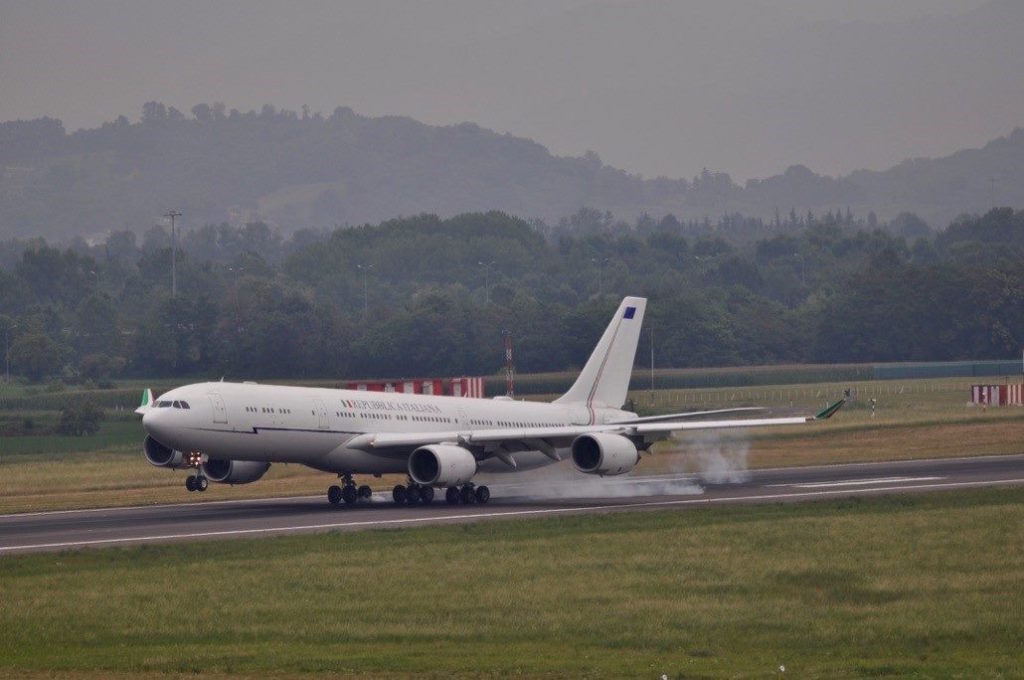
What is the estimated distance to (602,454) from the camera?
51.8 m

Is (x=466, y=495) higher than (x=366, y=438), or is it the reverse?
(x=366, y=438)

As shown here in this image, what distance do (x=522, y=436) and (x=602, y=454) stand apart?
2.66m

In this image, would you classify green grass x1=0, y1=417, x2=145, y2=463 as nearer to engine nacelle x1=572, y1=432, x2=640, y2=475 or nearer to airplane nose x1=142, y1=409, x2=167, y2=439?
airplane nose x1=142, y1=409, x2=167, y2=439

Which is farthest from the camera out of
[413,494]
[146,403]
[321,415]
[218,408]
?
[146,403]

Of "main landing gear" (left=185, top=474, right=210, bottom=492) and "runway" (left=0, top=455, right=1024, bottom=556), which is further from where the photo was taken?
"main landing gear" (left=185, top=474, right=210, bottom=492)

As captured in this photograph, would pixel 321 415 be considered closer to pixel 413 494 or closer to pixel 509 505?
pixel 413 494

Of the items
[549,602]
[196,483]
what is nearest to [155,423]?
[196,483]

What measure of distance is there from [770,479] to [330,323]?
48385 mm

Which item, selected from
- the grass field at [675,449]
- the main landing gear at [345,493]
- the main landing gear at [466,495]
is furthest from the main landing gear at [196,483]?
the grass field at [675,449]

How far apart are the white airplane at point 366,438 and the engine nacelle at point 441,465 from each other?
0.14 ft

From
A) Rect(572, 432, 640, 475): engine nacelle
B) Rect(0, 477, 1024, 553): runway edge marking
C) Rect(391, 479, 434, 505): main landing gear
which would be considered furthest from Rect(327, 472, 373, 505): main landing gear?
Rect(572, 432, 640, 475): engine nacelle

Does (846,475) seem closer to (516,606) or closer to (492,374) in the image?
(516,606)

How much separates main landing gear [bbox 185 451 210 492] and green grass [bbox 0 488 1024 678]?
7.31 meters

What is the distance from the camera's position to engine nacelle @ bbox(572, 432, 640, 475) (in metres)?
51.9
